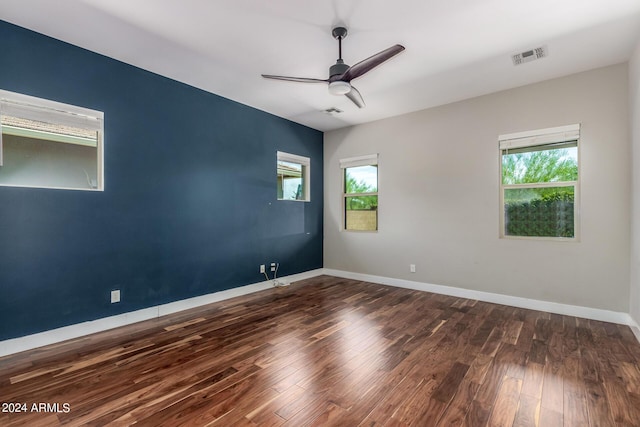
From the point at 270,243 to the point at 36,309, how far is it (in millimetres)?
2837

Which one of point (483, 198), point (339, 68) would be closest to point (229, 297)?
point (339, 68)

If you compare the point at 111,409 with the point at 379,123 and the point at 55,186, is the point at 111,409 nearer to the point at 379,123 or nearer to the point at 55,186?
the point at 55,186

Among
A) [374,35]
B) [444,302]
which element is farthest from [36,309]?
[444,302]

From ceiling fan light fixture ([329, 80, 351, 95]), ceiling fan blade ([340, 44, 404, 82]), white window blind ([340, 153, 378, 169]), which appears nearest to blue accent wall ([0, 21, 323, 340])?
white window blind ([340, 153, 378, 169])

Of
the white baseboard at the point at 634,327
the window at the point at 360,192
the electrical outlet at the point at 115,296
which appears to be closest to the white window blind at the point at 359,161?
the window at the point at 360,192

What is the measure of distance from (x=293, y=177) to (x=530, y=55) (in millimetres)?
3717

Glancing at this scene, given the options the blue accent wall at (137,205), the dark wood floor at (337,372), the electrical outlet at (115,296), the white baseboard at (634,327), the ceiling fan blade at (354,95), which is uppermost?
the ceiling fan blade at (354,95)

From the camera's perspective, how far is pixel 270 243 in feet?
15.9

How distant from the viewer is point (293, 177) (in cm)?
543

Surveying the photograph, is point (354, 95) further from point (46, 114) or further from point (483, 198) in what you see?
point (46, 114)

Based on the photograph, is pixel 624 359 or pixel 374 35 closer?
pixel 624 359

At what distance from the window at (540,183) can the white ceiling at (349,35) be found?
75 cm

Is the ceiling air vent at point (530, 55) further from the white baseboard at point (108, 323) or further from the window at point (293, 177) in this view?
the white baseboard at point (108, 323)

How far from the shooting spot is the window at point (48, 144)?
103 inches
